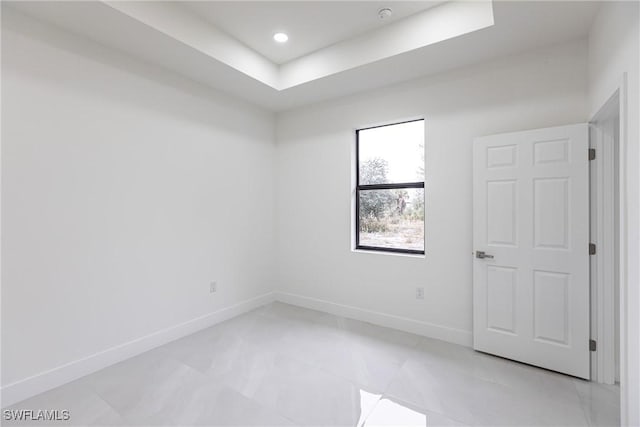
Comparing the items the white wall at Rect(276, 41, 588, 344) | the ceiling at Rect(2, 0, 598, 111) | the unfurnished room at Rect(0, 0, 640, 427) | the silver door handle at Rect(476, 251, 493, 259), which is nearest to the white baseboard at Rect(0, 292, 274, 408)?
the unfurnished room at Rect(0, 0, 640, 427)

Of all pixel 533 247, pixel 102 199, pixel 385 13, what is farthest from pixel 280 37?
pixel 533 247

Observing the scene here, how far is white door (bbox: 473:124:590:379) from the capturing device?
7.74ft

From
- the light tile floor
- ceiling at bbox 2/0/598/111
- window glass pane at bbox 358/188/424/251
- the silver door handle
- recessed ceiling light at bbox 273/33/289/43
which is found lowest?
the light tile floor

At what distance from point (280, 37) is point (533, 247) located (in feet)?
9.73

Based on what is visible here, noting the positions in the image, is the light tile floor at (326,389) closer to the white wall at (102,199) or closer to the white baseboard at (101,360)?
the white baseboard at (101,360)

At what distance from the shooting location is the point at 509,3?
2.08 meters

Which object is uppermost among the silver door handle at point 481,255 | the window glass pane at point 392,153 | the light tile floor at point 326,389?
the window glass pane at point 392,153

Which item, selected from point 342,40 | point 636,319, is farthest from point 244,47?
point 636,319

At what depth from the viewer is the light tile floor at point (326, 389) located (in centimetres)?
194

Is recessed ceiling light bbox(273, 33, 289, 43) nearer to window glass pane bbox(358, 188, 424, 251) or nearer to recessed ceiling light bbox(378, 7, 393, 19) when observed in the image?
recessed ceiling light bbox(378, 7, 393, 19)

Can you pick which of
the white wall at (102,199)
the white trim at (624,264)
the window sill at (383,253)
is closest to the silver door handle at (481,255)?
the window sill at (383,253)

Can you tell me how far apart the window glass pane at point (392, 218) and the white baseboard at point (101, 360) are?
1.90 m

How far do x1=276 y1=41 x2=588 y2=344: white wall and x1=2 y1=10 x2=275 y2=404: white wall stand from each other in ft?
2.69

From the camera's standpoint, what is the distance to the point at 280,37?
2.97m
